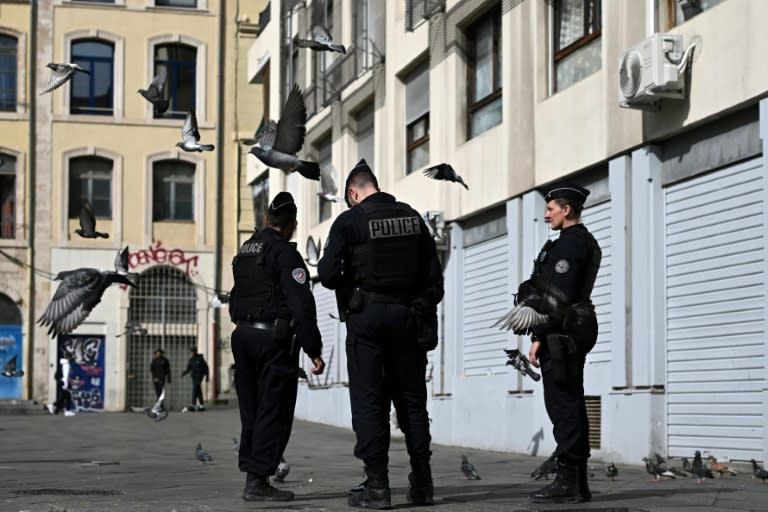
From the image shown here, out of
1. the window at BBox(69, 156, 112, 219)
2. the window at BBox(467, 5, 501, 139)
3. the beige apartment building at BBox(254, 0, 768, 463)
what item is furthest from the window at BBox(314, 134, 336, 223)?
the window at BBox(69, 156, 112, 219)

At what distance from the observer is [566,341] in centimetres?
884

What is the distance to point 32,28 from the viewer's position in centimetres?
4156

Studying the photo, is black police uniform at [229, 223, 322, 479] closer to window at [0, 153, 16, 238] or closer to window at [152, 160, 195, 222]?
window at [0, 153, 16, 238]

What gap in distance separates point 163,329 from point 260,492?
3301cm

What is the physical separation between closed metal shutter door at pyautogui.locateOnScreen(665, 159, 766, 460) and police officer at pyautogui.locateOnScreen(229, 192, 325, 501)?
5.12 m

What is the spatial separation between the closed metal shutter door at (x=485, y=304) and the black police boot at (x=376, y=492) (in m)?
10.8

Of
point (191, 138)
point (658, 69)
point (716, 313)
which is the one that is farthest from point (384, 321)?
point (191, 138)

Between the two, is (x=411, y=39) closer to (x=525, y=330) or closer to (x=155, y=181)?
(x=525, y=330)

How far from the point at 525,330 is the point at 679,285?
588 centimetres

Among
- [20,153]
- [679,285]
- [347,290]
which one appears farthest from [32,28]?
[347,290]

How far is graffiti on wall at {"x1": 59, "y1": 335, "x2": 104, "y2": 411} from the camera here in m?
41.0

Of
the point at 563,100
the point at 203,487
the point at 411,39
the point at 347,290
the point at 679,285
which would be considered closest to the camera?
the point at 347,290

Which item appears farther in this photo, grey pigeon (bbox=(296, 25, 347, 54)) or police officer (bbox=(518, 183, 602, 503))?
grey pigeon (bbox=(296, 25, 347, 54))

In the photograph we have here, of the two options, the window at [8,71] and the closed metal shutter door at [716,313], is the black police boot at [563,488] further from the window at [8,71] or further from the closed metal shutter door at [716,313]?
the window at [8,71]
